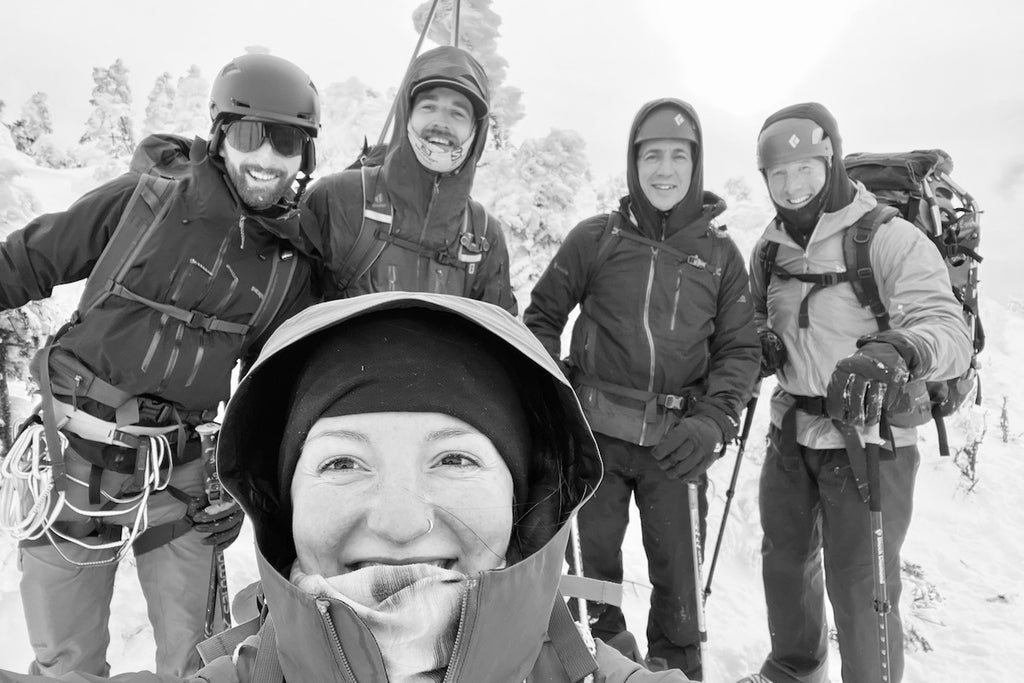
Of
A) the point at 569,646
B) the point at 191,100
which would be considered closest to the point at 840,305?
the point at 569,646

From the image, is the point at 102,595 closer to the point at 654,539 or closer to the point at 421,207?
the point at 421,207

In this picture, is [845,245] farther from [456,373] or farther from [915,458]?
[456,373]

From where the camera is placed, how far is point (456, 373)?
1486 millimetres

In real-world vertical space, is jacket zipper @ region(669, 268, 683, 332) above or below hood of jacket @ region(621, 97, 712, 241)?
below

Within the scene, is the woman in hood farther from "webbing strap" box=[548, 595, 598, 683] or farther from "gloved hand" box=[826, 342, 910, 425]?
"gloved hand" box=[826, 342, 910, 425]

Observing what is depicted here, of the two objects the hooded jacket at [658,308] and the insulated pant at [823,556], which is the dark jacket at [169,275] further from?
the insulated pant at [823,556]

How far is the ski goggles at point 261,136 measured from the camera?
3010 mm

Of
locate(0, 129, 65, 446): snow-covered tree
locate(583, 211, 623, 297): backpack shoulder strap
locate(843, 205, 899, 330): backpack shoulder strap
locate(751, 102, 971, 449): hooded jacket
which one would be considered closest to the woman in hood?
locate(583, 211, 623, 297): backpack shoulder strap

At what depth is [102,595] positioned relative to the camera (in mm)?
3029

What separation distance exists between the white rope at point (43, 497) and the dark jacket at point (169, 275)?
1.16 feet

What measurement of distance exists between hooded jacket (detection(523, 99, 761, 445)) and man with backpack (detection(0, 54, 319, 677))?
190cm

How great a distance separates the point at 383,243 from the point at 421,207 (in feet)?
1.13

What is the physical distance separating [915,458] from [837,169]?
205cm

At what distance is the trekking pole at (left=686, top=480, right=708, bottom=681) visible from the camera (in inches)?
146
